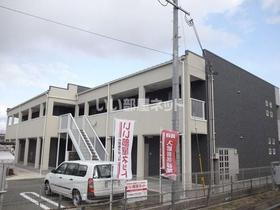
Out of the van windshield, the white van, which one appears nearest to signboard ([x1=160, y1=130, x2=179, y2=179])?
the white van

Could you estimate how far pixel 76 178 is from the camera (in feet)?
34.4

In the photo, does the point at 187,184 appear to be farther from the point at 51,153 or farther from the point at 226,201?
the point at 51,153

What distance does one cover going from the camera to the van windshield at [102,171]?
1001cm

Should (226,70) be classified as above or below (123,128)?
above

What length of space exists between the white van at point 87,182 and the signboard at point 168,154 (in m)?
1.63

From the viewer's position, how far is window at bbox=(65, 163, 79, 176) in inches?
427

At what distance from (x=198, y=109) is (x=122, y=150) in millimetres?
7502

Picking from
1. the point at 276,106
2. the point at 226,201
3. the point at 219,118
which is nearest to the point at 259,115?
the point at 276,106

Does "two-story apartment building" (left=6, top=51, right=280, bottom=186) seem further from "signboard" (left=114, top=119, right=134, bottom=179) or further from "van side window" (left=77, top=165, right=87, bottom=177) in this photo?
"van side window" (left=77, top=165, right=87, bottom=177)

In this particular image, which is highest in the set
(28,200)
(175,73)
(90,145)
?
(175,73)

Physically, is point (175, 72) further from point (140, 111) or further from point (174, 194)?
point (140, 111)

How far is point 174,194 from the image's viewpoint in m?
9.54

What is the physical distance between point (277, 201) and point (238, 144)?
19.9ft

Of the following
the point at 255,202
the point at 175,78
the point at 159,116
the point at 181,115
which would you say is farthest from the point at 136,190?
the point at 159,116
